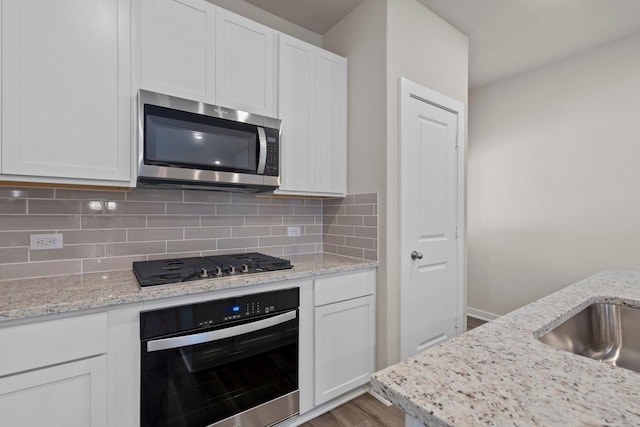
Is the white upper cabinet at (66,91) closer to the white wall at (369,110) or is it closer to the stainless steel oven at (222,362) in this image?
the stainless steel oven at (222,362)

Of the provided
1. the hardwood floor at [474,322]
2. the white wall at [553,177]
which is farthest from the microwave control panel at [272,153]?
the hardwood floor at [474,322]

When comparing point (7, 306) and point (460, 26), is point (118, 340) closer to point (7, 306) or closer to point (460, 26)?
point (7, 306)

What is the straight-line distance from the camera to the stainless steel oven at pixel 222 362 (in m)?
1.32

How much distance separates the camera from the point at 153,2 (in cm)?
157

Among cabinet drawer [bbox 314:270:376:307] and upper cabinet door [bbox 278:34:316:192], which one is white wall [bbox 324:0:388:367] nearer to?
cabinet drawer [bbox 314:270:376:307]

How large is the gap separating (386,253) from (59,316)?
1697mm

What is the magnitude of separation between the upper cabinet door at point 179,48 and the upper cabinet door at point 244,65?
53 millimetres

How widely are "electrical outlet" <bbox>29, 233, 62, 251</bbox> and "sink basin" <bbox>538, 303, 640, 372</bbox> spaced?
2135 mm

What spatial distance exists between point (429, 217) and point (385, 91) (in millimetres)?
970

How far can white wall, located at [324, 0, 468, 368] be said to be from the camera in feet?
6.79

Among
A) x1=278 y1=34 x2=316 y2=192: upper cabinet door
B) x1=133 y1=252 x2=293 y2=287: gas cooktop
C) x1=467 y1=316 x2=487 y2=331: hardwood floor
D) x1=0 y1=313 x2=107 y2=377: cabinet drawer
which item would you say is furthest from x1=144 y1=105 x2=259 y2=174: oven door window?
x1=467 y1=316 x2=487 y2=331: hardwood floor

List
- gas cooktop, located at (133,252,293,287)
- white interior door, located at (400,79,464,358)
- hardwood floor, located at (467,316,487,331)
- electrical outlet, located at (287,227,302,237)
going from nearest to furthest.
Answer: gas cooktop, located at (133,252,293,287)
white interior door, located at (400,79,464,358)
electrical outlet, located at (287,227,302,237)
hardwood floor, located at (467,316,487,331)

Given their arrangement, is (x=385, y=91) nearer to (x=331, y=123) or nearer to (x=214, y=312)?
(x=331, y=123)

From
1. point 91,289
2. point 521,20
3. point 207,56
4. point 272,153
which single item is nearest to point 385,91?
point 272,153
